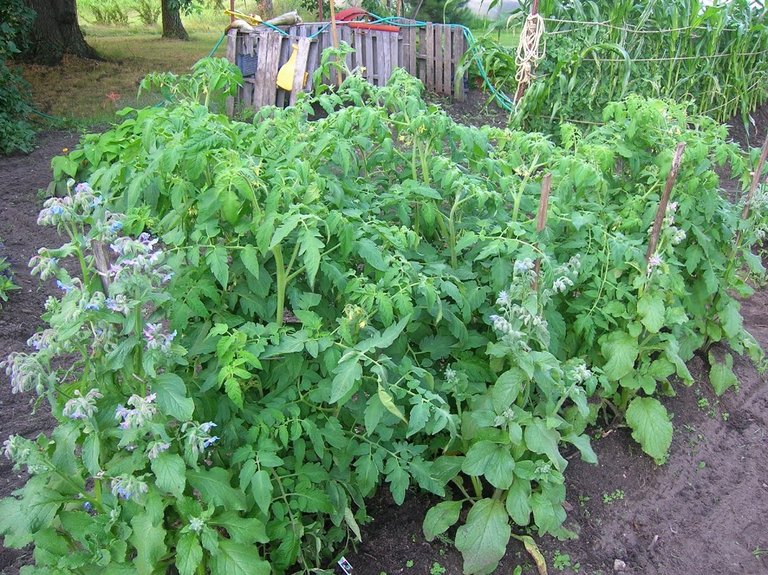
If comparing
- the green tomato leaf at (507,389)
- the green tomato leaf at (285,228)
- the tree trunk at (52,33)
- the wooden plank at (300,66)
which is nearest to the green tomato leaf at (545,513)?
the green tomato leaf at (507,389)

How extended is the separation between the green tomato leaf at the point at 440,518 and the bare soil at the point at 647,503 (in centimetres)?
10

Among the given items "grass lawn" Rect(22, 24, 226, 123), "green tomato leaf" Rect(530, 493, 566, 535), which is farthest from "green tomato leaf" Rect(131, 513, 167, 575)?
"grass lawn" Rect(22, 24, 226, 123)

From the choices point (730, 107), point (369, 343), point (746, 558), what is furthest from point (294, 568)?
point (730, 107)

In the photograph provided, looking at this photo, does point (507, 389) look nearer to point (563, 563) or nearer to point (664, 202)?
point (563, 563)

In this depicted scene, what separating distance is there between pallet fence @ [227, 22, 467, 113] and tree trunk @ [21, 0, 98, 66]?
361 centimetres

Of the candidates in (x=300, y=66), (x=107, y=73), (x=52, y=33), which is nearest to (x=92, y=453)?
(x=300, y=66)

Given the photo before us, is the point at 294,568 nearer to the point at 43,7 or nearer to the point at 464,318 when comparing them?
the point at 464,318

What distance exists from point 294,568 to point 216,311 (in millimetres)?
1089

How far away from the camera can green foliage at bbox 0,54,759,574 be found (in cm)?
217

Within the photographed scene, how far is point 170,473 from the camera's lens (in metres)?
2.08

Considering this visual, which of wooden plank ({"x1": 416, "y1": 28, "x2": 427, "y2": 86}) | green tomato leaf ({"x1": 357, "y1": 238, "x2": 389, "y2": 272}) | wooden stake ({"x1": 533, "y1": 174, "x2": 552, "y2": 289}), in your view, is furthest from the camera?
wooden plank ({"x1": 416, "y1": 28, "x2": 427, "y2": 86})

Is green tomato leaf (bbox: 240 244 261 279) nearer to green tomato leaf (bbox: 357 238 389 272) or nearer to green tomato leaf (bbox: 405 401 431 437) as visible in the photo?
green tomato leaf (bbox: 357 238 389 272)

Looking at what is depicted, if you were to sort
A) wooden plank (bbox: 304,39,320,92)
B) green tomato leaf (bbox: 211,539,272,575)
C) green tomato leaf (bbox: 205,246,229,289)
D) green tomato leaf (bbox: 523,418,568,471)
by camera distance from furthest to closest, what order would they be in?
wooden plank (bbox: 304,39,320,92) → green tomato leaf (bbox: 523,418,568,471) → green tomato leaf (bbox: 205,246,229,289) → green tomato leaf (bbox: 211,539,272,575)

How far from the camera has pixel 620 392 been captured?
3.81 m
